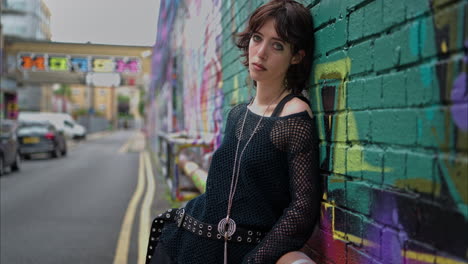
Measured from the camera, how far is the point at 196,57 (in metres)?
7.71

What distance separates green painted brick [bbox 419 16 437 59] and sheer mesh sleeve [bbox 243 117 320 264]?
23.4 inches

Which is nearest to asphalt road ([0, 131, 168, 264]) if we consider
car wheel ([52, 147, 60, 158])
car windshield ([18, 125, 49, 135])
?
car windshield ([18, 125, 49, 135])

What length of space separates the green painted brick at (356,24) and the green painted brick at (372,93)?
204 mm

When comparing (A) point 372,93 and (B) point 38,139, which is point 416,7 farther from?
(B) point 38,139

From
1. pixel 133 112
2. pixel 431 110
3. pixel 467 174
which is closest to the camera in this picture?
pixel 467 174

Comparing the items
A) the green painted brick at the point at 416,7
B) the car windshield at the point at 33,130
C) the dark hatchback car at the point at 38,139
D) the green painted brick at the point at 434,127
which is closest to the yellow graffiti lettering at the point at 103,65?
the dark hatchback car at the point at 38,139

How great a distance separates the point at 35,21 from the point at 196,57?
2294 inches

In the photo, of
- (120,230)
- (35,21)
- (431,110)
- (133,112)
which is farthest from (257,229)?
(133,112)

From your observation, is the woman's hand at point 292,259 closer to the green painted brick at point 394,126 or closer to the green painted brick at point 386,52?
the green painted brick at point 394,126

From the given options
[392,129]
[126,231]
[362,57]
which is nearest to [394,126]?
[392,129]

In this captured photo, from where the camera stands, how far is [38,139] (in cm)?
1911

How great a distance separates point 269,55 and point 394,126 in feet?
2.45

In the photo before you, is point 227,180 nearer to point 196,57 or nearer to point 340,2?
point 340,2

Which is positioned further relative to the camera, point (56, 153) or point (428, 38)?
point (56, 153)
